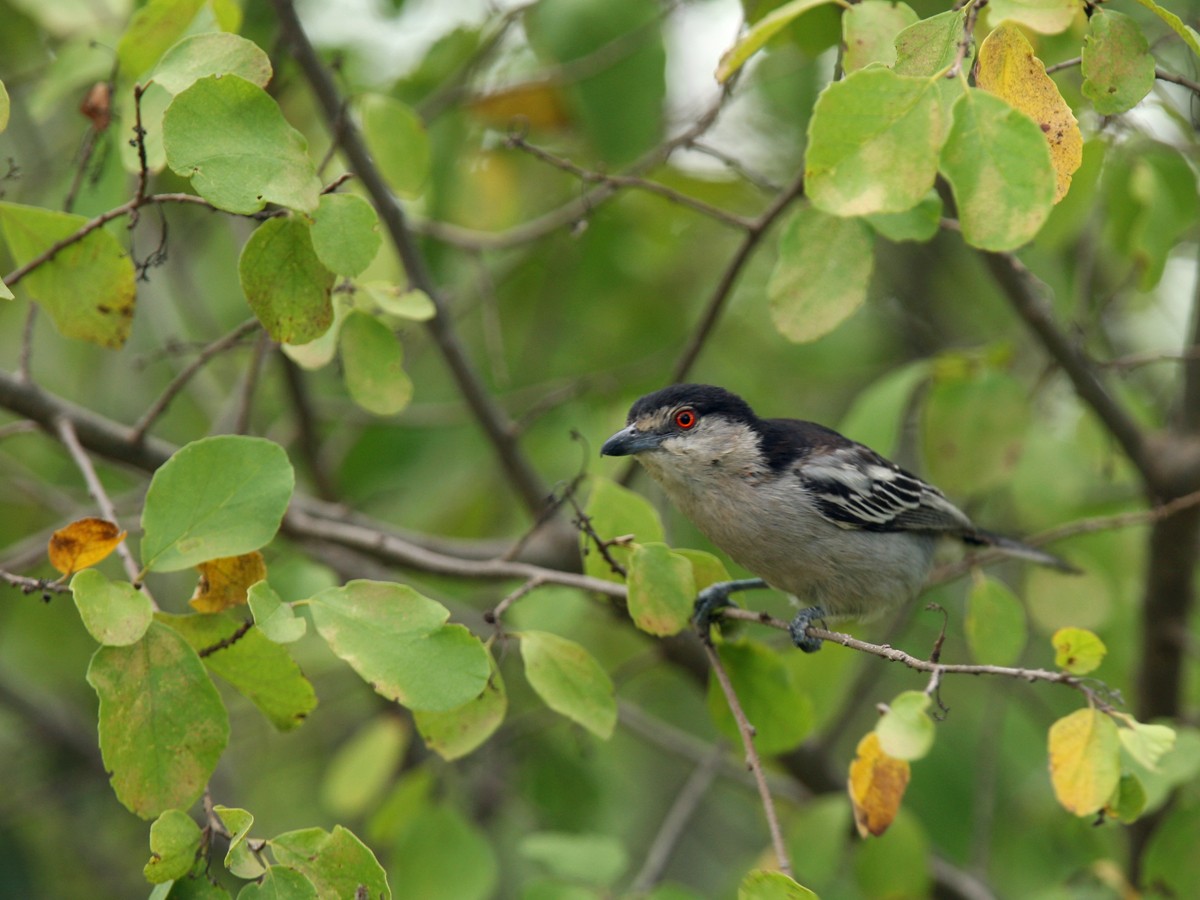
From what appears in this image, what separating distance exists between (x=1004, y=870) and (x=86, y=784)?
15.2ft

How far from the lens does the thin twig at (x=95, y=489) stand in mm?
2547

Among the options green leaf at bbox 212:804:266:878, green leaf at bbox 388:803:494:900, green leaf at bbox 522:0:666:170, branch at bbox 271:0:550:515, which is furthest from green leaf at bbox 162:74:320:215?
green leaf at bbox 388:803:494:900

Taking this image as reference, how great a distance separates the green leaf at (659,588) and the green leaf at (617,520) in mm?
354

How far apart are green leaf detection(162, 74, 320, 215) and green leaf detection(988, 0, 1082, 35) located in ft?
4.42

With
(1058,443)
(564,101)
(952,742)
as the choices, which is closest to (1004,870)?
(952,742)

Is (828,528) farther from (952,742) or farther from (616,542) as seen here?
(952,742)

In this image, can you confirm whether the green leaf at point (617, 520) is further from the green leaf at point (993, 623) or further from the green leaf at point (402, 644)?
the green leaf at point (993, 623)

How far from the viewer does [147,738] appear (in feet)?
7.72

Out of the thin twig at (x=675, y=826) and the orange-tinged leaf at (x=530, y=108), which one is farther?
the orange-tinged leaf at (x=530, y=108)

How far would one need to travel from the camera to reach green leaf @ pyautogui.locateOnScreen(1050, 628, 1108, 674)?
244 centimetres

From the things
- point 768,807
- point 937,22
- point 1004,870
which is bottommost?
point 1004,870

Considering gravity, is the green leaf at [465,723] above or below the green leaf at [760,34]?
below

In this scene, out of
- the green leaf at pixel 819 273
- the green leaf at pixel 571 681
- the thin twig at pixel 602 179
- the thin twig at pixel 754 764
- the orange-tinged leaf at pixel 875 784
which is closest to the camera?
the thin twig at pixel 754 764

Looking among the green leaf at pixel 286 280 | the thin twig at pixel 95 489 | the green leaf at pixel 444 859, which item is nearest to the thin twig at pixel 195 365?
the thin twig at pixel 95 489
